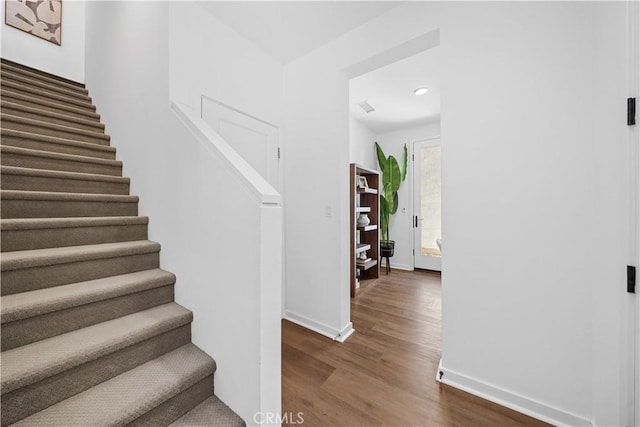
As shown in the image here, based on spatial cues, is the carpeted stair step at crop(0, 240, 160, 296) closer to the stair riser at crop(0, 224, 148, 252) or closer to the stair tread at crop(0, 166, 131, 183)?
the stair riser at crop(0, 224, 148, 252)

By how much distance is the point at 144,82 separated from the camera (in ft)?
6.24

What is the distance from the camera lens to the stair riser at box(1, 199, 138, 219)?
56.2 inches

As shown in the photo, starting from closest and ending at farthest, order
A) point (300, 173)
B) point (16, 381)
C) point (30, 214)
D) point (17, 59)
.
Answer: point (16, 381) → point (30, 214) → point (300, 173) → point (17, 59)

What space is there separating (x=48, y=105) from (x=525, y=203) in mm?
3851

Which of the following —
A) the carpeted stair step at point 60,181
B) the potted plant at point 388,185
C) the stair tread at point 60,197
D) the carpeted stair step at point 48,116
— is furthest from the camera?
the potted plant at point 388,185

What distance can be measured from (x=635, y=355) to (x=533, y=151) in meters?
1.00

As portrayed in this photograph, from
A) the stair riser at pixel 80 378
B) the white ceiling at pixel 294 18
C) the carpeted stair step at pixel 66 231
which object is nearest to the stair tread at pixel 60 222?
the carpeted stair step at pixel 66 231

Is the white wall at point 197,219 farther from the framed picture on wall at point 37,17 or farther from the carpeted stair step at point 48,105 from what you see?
the framed picture on wall at point 37,17

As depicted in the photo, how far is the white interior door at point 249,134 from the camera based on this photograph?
2070 millimetres

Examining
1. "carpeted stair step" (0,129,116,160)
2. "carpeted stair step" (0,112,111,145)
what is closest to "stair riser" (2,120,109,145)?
"carpeted stair step" (0,112,111,145)

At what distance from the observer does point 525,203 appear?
1.42 m

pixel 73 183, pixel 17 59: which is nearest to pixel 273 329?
pixel 73 183

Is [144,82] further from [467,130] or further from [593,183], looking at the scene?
[593,183]

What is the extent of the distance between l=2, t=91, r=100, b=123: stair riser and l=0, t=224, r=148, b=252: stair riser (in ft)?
5.14
